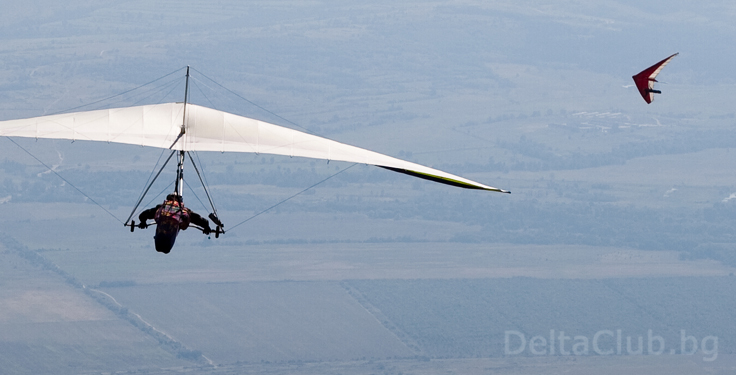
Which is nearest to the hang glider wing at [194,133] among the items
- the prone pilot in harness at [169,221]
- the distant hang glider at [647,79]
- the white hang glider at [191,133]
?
the white hang glider at [191,133]

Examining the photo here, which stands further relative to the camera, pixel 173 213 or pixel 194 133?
pixel 194 133

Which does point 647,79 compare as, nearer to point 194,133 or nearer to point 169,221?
point 194,133

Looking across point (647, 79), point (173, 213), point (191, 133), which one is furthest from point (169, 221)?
point (647, 79)

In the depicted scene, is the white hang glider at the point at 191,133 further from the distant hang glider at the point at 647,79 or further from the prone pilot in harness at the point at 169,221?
the distant hang glider at the point at 647,79

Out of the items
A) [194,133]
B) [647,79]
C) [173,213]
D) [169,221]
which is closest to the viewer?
Result: [169,221]

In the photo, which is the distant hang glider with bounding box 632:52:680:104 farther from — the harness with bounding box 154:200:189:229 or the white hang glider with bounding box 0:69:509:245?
the harness with bounding box 154:200:189:229

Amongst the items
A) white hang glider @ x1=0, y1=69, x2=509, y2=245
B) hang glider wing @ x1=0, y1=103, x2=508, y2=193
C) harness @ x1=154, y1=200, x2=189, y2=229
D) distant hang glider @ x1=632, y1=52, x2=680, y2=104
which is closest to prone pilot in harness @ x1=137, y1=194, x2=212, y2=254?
harness @ x1=154, y1=200, x2=189, y2=229

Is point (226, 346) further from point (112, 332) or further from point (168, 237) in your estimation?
point (168, 237)
